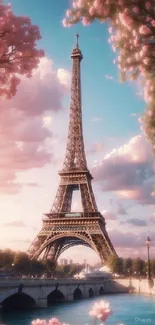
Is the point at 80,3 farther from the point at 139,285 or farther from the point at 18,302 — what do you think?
the point at 139,285

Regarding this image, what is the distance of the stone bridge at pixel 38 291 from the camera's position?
141 feet

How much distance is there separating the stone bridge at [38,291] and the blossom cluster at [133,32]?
122 feet

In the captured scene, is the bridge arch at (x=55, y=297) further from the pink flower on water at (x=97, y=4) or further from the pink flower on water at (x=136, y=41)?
the pink flower on water at (x=97, y=4)

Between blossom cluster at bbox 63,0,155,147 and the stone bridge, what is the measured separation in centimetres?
3713

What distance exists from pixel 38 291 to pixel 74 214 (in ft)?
92.4

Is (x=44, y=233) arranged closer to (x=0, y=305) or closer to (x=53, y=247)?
(x=53, y=247)

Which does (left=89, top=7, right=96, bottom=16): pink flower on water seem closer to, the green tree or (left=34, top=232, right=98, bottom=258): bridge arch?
(left=34, top=232, right=98, bottom=258): bridge arch

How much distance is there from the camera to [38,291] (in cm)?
5028

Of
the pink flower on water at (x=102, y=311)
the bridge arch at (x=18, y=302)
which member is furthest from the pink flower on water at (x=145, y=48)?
the bridge arch at (x=18, y=302)

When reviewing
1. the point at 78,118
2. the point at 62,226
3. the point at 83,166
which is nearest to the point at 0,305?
the point at 62,226

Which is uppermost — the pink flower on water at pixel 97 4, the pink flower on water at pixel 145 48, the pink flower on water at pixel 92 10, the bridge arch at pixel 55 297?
the pink flower on water at pixel 92 10

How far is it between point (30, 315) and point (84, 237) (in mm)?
32000

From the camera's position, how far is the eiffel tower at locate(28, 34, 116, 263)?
242 feet

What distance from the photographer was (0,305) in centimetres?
5066
